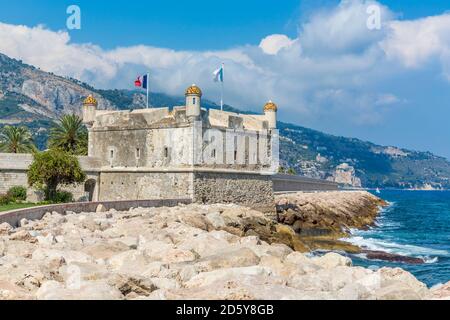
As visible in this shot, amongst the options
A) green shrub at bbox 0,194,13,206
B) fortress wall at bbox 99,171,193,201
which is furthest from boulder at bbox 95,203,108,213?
fortress wall at bbox 99,171,193,201

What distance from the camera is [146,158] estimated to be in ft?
98.7

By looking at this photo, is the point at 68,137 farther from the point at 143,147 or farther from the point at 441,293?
the point at 441,293

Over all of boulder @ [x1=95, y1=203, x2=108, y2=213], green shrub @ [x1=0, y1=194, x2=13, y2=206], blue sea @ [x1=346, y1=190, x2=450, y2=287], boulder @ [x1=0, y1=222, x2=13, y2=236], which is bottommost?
blue sea @ [x1=346, y1=190, x2=450, y2=287]

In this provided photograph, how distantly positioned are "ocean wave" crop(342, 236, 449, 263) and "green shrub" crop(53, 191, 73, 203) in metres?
14.9

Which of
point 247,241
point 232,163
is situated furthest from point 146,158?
point 247,241

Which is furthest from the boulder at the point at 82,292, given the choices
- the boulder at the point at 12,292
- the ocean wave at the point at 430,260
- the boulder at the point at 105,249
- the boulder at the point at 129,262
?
the ocean wave at the point at 430,260

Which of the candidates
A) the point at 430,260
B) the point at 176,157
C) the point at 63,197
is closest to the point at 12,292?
the point at 63,197

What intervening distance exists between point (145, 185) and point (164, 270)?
19680mm

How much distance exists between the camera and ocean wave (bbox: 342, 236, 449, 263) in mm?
27531

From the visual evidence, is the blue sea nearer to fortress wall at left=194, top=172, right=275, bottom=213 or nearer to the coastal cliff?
the coastal cliff

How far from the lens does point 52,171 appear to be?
86.1 ft

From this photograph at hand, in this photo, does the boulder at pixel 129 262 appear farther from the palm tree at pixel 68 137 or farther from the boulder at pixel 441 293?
the palm tree at pixel 68 137
